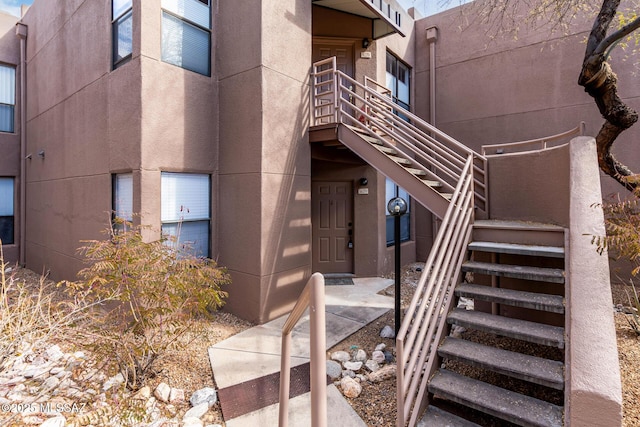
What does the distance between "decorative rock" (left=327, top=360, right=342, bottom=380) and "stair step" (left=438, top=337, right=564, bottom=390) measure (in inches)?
48.9

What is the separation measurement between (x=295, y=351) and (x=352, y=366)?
0.79 m

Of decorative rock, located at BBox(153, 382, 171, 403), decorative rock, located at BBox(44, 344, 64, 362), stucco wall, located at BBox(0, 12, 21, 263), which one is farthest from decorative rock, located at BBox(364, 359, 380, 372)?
stucco wall, located at BBox(0, 12, 21, 263)

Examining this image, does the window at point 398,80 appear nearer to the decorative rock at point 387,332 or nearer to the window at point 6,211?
the decorative rock at point 387,332

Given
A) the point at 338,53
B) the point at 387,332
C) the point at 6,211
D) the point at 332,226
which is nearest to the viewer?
the point at 387,332

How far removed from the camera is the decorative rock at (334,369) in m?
3.46

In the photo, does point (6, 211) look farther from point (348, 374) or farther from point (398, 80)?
point (398, 80)

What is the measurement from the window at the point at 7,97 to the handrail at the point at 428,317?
10908 mm

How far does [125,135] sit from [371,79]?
5.11 m

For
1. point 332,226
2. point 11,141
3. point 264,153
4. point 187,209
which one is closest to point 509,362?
point 264,153

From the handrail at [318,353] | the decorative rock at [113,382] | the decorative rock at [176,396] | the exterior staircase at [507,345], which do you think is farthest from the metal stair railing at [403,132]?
the decorative rock at [113,382]

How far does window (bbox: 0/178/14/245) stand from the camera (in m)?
8.16

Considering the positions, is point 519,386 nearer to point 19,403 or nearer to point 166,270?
point 166,270

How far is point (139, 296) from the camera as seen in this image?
336cm

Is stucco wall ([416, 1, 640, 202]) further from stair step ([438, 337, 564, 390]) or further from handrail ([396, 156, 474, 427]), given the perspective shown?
stair step ([438, 337, 564, 390])
